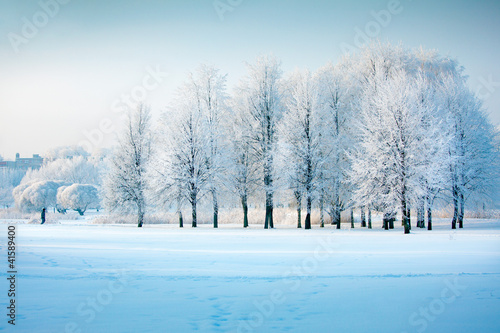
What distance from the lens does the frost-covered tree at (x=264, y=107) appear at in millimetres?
28656

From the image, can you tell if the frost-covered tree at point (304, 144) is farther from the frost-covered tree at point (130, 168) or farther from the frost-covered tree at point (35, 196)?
the frost-covered tree at point (35, 196)

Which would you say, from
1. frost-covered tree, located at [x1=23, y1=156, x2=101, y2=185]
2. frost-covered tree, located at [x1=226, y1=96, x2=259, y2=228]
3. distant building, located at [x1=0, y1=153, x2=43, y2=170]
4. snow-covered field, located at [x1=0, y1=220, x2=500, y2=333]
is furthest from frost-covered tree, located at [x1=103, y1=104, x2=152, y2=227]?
distant building, located at [x1=0, y1=153, x2=43, y2=170]

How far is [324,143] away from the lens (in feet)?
88.5

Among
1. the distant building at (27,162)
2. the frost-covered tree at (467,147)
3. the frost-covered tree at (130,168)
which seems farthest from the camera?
the distant building at (27,162)

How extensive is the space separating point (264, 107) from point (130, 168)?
14605 millimetres

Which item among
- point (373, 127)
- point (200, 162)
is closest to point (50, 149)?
point (200, 162)

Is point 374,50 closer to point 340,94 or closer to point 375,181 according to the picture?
point 340,94

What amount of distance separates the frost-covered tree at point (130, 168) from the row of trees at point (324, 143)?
139 millimetres

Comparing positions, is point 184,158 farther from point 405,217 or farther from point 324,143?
point 405,217

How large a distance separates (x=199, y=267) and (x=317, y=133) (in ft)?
61.2

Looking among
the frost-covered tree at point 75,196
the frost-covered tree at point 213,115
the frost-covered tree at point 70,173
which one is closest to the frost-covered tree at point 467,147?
the frost-covered tree at point 213,115

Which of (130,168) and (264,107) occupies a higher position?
(264,107)

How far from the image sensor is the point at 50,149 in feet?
499

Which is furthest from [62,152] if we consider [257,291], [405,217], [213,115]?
[257,291]
